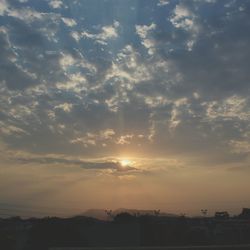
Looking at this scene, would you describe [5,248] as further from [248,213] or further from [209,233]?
[248,213]

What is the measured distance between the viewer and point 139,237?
4481cm

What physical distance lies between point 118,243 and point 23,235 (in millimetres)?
8866

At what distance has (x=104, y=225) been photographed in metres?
47.6

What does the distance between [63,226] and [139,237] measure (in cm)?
915

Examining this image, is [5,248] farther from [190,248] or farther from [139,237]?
[190,248]

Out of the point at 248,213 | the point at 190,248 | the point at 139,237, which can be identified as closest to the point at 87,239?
the point at 139,237

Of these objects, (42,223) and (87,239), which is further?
(42,223)

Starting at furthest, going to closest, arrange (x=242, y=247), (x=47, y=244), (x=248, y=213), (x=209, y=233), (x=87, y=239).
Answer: (x=248, y=213), (x=209, y=233), (x=87, y=239), (x=47, y=244), (x=242, y=247)

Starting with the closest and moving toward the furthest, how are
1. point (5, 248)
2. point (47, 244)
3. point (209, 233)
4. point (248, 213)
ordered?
point (5, 248), point (47, 244), point (209, 233), point (248, 213)

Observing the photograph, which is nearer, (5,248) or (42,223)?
(5,248)

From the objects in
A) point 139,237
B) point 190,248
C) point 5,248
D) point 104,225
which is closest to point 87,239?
point 104,225

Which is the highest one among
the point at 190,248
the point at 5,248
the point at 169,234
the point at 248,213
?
the point at 248,213

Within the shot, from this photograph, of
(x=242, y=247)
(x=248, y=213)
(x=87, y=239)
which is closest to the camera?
(x=242, y=247)

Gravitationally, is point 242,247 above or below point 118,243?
below
